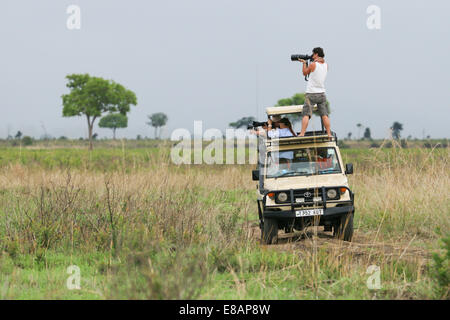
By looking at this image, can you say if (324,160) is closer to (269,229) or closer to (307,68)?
(269,229)

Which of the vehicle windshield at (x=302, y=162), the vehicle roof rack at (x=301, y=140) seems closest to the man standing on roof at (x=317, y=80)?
the vehicle roof rack at (x=301, y=140)

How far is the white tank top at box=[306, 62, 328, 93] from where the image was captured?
961 centimetres

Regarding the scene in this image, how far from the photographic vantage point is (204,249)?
5.96 m

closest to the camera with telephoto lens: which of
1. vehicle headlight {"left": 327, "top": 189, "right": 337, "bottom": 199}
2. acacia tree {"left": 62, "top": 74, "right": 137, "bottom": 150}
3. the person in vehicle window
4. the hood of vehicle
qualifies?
the person in vehicle window

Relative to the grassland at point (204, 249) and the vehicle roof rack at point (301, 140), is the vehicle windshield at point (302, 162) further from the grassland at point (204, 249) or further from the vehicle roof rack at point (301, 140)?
the grassland at point (204, 249)

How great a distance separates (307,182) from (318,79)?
267 centimetres

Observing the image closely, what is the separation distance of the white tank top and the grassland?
2.39 metres

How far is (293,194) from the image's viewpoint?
773cm

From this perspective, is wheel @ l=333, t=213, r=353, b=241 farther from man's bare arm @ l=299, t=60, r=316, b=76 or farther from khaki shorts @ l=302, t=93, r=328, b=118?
man's bare arm @ l=299, t=60, r=316, b=76

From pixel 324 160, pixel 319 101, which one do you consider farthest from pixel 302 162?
pixel 319 101
